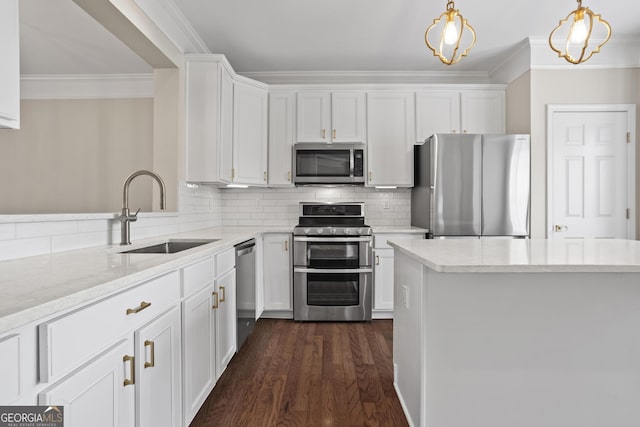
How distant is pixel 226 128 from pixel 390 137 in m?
1.75

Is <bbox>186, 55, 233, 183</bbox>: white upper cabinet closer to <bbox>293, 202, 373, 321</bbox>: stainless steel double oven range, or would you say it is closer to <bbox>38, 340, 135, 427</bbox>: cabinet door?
<bbox>293, 202, 373, 321</bbox>: stainless steel double oven range

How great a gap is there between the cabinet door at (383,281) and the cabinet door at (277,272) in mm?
883

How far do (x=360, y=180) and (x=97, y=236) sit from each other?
8.48 ft

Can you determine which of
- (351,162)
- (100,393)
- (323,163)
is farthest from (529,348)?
(323,163)

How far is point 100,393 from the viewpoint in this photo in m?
1.07

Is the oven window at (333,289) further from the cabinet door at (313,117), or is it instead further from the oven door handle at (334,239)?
the cabinet door at (313,117)

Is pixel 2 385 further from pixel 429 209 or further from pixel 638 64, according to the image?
pixel 638 64

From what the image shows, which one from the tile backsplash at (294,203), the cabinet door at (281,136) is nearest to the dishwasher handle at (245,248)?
the cabinet door at (281,136)

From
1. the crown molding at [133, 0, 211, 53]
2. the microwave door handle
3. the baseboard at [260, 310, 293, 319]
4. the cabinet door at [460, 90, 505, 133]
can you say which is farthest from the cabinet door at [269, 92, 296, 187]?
the cabinet door at [460, 90, 505, 133]

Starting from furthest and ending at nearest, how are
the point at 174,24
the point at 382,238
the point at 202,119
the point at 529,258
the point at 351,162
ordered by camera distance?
the point at 351,162 < the point at 382,238 < the point at 202,119 < the point at 174,24 < the point at 529,258

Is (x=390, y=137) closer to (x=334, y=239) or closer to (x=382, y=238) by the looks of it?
(x=382, y=238)

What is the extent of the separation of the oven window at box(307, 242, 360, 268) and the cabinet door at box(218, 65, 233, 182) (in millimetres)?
1123

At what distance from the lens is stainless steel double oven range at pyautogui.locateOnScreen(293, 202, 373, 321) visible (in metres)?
3.66

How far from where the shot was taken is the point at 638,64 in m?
3.59
